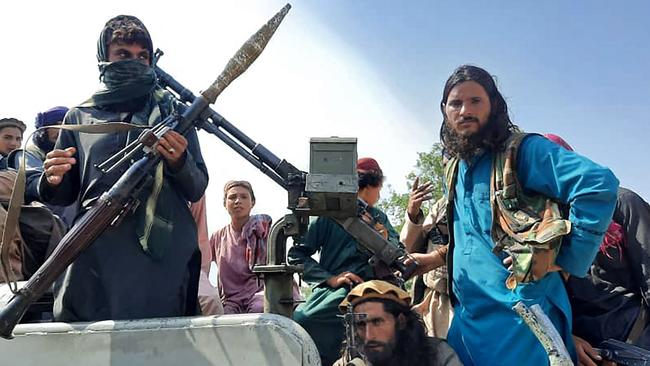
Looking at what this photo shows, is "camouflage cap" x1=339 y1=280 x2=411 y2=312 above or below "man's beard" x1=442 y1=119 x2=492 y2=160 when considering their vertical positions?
below

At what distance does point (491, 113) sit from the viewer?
262cm

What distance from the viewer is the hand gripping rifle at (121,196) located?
7.02 ft

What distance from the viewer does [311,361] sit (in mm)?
1853

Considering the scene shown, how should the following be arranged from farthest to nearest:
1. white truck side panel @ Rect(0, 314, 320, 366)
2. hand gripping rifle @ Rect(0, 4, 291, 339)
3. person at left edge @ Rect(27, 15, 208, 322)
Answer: person at left edge @ Rect(27, 15, 208, 322), hand gripping rifle @ Rect(0, 4, 291, 339), white truck side panel @ Rect(0, 314, 320, 366)

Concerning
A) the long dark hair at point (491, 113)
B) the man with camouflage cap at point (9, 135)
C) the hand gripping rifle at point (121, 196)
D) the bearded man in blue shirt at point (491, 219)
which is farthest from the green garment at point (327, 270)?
the man with camouflage cap at point (9, 135)

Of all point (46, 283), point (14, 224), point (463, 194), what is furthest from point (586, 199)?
point (14, 224)

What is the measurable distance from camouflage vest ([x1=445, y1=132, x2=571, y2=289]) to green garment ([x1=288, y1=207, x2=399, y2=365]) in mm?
878

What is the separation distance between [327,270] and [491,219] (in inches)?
49.2

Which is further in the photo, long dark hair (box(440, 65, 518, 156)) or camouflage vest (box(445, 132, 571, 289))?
long dark hair (box(440, 65, 518, 156))

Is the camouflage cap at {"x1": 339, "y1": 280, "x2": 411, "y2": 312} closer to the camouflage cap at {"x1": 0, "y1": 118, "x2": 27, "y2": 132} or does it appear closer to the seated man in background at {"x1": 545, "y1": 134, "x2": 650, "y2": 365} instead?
the seated man in background at {"x1": 545, "y1": 134, "x2": 650, "y2": 365}

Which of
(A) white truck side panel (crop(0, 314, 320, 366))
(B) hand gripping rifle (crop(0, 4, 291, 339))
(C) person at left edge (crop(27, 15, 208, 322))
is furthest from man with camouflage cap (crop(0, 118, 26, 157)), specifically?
(A) white truck side panel (crop(0, 314, 320, 366))

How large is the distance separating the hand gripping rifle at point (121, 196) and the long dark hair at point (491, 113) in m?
0.78

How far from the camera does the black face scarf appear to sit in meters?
2.62

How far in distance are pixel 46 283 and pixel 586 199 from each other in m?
1.95
